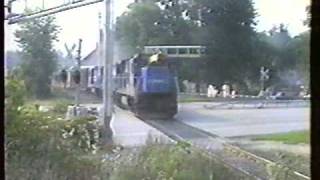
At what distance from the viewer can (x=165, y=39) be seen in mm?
1097

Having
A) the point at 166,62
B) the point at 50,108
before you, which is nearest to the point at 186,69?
the point at 166,62

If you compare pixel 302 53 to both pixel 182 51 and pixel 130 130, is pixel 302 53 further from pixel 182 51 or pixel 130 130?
pixel 130 130

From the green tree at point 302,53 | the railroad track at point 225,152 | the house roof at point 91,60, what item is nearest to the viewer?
the green tree at point 302,53

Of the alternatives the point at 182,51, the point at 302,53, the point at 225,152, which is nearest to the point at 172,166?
the point at 225,152

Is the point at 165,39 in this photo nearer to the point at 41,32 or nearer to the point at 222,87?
the point at 222,87

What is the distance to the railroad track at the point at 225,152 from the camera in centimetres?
103

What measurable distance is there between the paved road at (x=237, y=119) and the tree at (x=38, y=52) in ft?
1.03

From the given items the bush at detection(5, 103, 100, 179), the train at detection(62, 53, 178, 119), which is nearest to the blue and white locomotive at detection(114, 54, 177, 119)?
the train at detection(62, 53, 178, 119)

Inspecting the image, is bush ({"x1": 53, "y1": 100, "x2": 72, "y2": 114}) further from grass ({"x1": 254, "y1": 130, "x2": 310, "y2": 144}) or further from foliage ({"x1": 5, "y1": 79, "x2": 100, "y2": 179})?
grass ({"x1": 254, "y1": 130, "x2": 310, "y2": 144})

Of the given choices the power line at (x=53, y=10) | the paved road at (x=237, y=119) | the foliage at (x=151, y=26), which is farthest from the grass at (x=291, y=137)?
the power line at (x=53, y=10)

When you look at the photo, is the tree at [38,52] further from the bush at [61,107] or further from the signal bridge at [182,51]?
the signal bridge at [182,51]

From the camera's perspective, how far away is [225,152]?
43.0 inches

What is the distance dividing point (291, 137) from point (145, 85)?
1.19 feet
